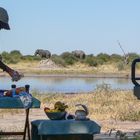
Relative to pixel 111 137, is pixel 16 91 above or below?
above

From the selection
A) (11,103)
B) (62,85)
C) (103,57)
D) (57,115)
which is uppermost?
(103,57)

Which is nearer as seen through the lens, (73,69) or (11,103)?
(11,103)

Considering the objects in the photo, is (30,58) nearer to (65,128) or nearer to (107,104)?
(107,104)

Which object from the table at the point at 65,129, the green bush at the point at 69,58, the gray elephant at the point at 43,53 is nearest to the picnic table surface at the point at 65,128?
the table at the point at 65,129

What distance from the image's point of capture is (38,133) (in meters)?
7.73

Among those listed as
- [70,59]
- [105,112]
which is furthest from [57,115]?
[70,59]

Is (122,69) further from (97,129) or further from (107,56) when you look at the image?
(97,129)

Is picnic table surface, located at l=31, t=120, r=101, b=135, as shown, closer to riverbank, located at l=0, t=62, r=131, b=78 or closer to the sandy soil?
the sandy soil

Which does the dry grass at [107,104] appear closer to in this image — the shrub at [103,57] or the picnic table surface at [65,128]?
→ the picnic table surface at [65,128]

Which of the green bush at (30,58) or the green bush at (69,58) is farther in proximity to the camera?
the green bush at (30,58)

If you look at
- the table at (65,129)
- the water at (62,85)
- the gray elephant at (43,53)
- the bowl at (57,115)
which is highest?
the gray elephant at (43,53)

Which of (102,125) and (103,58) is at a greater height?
(103,58)

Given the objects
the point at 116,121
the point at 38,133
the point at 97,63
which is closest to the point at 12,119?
the point at 116,121

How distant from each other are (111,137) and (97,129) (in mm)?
3108
